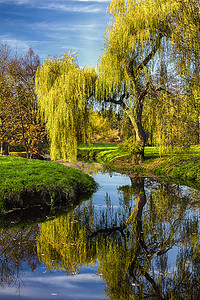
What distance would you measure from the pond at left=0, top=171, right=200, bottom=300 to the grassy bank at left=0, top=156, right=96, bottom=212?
1.09 m

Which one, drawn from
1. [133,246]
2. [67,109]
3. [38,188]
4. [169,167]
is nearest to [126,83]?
[67,109]

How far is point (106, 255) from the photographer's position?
496cm

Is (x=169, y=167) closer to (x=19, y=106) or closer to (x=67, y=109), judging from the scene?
(x=67, y=109)

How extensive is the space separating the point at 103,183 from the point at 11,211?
561 centimetres

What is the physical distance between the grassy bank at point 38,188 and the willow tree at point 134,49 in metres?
6.54

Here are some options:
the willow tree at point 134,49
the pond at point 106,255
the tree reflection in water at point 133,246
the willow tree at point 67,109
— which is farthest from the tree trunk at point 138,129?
the pond at point 106,255

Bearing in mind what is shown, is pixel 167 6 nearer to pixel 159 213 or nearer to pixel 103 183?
pixel 103 183

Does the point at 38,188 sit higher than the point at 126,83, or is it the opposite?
the point at 126,83

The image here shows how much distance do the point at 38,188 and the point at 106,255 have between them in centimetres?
441

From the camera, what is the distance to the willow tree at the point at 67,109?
1478 centimetres

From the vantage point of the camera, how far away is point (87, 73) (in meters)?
16.0

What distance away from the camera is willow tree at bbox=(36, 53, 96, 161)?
14779mm

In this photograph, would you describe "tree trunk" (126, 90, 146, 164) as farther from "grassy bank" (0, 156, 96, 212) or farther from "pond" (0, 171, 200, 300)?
"pond" (0, 171, 200, 300)

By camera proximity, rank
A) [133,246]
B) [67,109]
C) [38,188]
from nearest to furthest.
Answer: [133,246] → [38,188] → [67,109]
